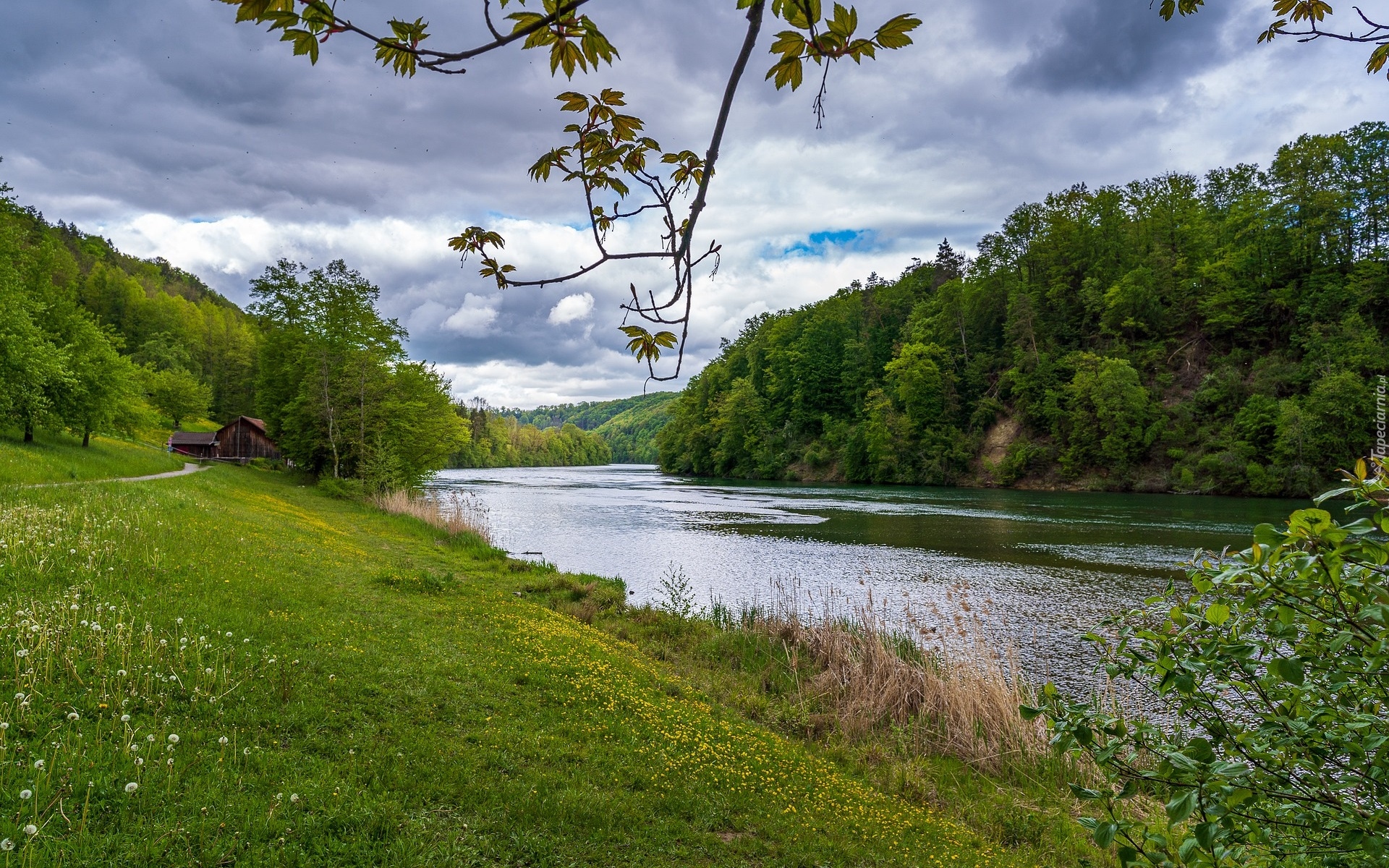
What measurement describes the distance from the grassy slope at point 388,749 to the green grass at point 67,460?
410 inches


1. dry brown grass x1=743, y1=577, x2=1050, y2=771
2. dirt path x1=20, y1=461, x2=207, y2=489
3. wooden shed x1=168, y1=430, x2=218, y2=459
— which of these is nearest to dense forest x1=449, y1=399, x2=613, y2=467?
wooden shed x1=168, y1=430, x2=218, y2=459

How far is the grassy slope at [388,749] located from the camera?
403 cm

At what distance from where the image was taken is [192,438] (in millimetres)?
57188

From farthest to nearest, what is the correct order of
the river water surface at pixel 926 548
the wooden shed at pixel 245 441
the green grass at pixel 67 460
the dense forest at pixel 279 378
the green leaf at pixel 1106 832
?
the wooden shed at pixel 245 441 < the dense forest at pixel 279 378 < the green grass at pixel 67 460 < the river water surface at pixel 926 548 < the green leaf at pixel 1106 832

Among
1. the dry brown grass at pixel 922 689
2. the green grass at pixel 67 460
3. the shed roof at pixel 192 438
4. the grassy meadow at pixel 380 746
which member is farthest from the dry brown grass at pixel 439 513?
the shed roof at pixel 192 438

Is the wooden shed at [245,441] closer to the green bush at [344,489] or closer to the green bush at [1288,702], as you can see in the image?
the green bush at [344,489]

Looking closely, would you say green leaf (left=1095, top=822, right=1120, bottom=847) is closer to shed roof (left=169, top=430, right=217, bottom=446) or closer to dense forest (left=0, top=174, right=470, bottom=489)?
dense forest (left=0, top=174, right=470, bottom=489)

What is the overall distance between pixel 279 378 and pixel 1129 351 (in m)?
68.2

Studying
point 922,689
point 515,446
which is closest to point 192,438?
point 922,689

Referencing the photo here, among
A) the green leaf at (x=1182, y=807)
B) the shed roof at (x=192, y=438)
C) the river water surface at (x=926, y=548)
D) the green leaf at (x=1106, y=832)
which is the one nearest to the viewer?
the green leaf at (x=1182, y=807)

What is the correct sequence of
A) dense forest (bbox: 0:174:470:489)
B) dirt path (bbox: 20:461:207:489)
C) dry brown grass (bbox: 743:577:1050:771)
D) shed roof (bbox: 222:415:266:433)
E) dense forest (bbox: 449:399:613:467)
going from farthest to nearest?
dense forest (bbox: 449:399:613:467) < shed roof (bbox: 222:415:266:433) < dense forest (bbox: 0:174:470:489) < dirt path (bbox: 20:461:207:489) < dry brown grass (bbox: 743:577:1050:771)

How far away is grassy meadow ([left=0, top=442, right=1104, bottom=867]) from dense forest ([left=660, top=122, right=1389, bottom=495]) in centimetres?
4590

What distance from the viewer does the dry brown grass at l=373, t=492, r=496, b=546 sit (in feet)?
79.0

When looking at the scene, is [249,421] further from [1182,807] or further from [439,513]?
[1182,807]
